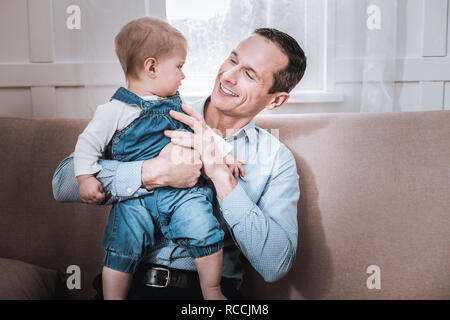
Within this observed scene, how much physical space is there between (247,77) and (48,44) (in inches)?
22.0

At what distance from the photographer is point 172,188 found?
0.74 m

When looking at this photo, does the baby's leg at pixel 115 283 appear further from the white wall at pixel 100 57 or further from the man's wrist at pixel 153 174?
the white wall at pixel 100 57

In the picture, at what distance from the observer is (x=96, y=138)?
72 centimetres

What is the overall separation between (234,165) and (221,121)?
14cm

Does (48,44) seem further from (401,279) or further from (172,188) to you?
(401,279)

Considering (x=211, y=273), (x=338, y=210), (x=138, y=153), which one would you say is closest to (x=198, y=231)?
(x=211, y=273)

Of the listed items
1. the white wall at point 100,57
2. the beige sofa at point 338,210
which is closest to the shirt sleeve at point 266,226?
the beige sofa at point 338,210

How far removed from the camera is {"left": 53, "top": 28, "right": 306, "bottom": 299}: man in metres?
0.74

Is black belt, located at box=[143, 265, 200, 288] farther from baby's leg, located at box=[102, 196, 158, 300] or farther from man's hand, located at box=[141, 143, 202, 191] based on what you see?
man's hand, located at box=[141, 143, 202, 191]

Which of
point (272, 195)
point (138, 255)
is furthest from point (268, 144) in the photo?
point (138, 255)

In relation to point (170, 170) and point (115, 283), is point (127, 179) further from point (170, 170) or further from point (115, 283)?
point (115, 283)

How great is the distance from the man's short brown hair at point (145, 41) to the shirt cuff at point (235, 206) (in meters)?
0.32

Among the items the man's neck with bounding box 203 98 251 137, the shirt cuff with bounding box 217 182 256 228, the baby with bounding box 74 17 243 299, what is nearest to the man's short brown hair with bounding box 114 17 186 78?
the baby with bounding box 74 17 243 299

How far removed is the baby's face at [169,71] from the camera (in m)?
0.72
